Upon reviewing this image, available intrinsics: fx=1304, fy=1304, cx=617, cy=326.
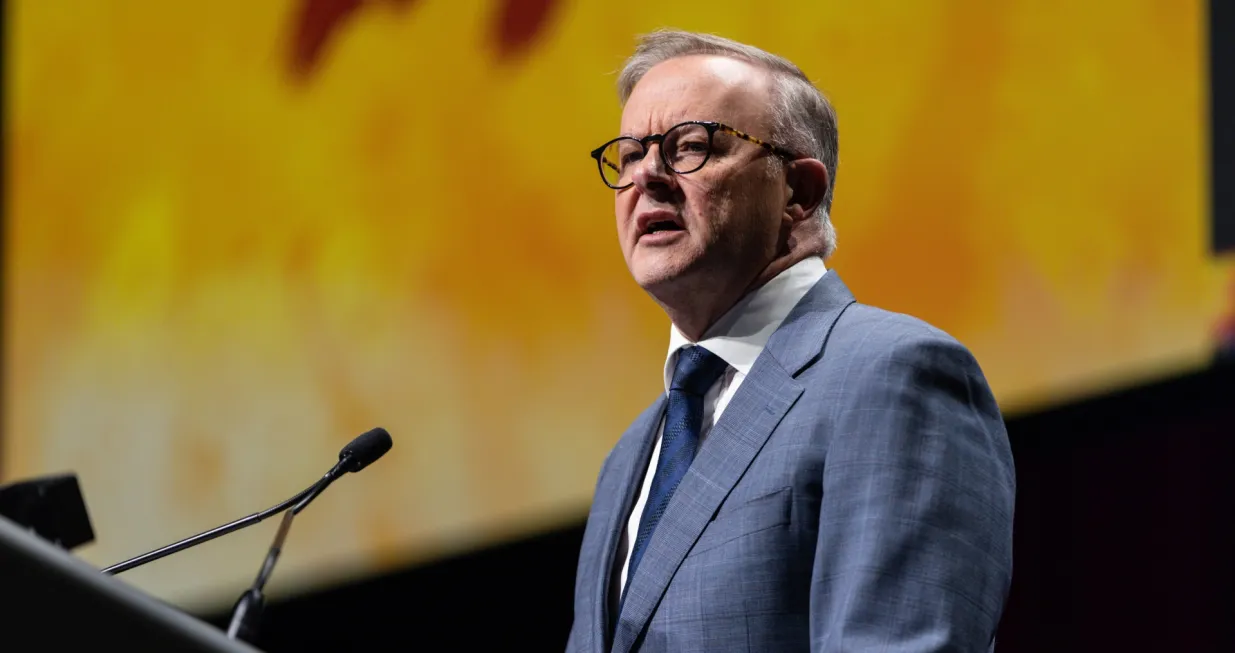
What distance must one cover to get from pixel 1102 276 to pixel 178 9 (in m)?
2.61

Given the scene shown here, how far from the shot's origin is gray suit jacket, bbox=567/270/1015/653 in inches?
48.4

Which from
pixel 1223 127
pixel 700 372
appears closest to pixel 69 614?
pixel 700 372

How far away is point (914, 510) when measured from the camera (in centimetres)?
125

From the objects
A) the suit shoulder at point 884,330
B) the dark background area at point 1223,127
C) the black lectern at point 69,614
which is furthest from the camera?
the dark background area at point 1223,127

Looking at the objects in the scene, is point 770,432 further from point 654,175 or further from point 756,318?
point 654,175

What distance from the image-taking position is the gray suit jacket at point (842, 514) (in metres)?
1.23

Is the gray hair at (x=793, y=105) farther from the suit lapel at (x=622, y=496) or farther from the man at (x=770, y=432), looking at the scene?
the suit lapel at (x=622, y=496)

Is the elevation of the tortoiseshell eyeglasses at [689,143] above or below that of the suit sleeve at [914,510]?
above

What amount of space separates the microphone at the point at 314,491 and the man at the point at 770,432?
31 cm

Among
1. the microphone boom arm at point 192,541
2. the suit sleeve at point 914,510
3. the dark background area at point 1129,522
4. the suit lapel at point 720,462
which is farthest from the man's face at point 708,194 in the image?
the dark background area at point 1129,522

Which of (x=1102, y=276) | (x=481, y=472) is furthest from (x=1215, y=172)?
(x=481, y=472)

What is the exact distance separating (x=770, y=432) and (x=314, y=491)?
0.65 m

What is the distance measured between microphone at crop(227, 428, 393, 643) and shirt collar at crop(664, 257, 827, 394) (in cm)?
41

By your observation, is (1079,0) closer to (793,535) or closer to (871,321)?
(871,321)
